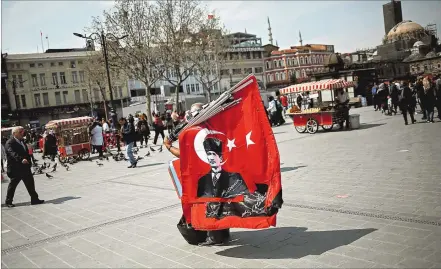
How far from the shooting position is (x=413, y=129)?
1388 cm

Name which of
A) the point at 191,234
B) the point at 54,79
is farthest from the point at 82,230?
the point at 54,79

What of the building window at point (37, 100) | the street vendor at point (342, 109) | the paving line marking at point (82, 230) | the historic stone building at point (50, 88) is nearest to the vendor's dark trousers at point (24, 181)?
the paving line marking at point (82, 230)

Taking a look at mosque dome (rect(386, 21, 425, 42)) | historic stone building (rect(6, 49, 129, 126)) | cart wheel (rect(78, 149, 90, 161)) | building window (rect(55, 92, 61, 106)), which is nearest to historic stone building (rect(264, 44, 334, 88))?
mosque dome (rect(386, 21, 425, 42))

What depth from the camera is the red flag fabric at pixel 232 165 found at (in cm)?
420

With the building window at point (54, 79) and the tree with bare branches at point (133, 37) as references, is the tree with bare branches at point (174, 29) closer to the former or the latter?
the tree with bare branches at point (133, 37)

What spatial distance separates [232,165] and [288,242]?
1228 millimetres

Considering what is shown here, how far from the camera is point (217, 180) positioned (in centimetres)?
434

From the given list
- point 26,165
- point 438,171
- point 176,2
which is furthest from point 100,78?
point 438,171

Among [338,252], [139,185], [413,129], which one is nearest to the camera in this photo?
[338,252]

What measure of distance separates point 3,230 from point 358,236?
6164 mm

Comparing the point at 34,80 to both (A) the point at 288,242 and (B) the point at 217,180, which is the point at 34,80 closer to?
(B) the point at 217,180

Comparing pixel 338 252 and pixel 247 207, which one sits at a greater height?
pixel 247 207

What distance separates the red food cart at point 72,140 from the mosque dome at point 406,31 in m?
68.3

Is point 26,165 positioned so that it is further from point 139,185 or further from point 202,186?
point 202,186
